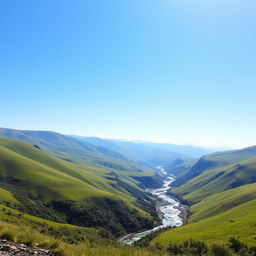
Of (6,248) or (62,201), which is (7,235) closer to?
(6,248)

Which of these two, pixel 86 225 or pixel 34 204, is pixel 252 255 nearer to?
pixel 86 225

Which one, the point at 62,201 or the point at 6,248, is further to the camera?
the point at 62,201

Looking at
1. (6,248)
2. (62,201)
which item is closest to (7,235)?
(6,248)

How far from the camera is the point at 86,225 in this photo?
480 ft

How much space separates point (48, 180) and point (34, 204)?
3675 cm

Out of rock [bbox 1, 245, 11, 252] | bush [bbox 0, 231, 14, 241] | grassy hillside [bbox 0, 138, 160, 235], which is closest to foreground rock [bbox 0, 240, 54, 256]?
rock [bbox 1, 245, 11, 252]

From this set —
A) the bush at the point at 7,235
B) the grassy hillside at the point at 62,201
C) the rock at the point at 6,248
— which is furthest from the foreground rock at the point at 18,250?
the grassy hillside at the point at 62,201

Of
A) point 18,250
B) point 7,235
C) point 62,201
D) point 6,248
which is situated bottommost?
point 62,201

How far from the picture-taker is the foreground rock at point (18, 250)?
497 inches

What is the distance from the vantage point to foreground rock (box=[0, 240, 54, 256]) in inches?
497

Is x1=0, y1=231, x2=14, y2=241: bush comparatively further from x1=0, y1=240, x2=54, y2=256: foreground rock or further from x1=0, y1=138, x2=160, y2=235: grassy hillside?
x1=0, y1=138, x2=160, y2=235: grassy hillside

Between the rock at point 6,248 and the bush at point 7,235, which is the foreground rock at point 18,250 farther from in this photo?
the bush at point 7,235

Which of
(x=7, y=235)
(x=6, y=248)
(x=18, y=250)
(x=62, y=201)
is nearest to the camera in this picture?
(x=6, y=248)

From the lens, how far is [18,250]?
42.9 ft
